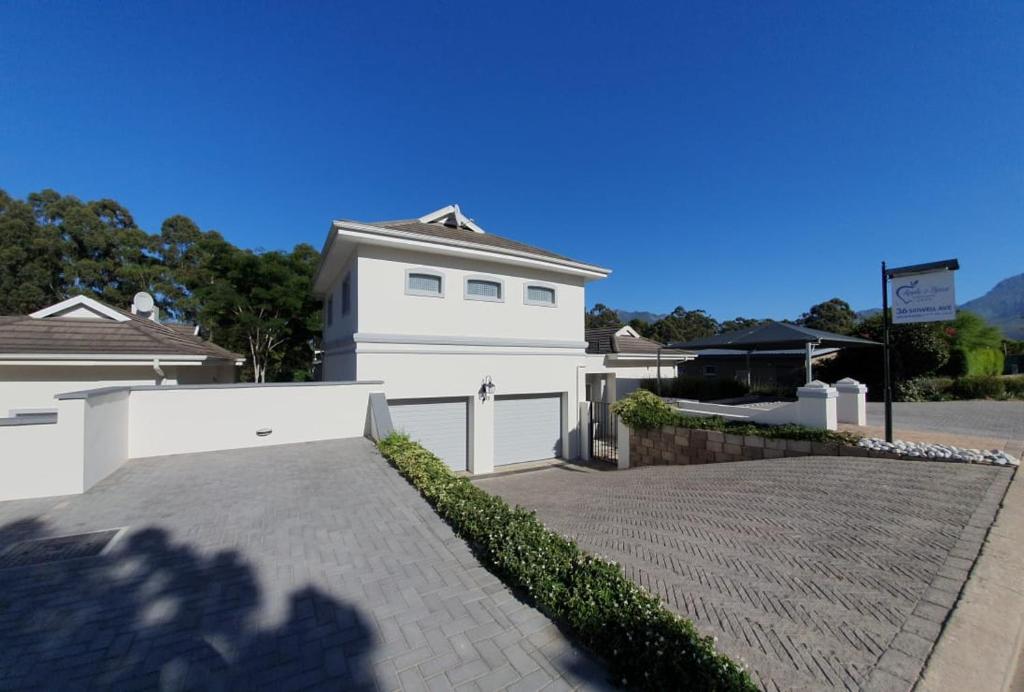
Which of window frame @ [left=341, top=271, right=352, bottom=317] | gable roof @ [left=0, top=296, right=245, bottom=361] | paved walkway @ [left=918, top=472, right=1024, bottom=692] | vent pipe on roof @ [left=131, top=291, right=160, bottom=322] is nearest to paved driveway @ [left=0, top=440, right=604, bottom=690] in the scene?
paved walkway @ [left=918, top=472, right=1024, bottom=692]

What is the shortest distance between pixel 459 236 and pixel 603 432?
7.83 meters

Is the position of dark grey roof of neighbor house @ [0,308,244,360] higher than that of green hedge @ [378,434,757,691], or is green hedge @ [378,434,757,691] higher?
dark grey roof of neighbor house @ [0,308,244,360]

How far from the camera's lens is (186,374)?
11141 mm

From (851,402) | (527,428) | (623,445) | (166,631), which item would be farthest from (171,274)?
(851,402)

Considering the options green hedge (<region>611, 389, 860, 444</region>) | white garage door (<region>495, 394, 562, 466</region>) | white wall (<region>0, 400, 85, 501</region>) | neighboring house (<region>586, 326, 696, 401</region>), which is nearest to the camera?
white wall (<region>0, 400, 85, 501</region>)

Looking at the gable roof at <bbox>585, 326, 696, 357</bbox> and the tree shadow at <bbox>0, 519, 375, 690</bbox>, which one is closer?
the tree shadow at <bbox>0, 519, 375, 690</bbox>

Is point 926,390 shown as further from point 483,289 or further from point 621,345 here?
point 483,289

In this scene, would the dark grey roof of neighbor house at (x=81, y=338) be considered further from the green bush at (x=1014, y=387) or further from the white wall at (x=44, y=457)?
the green bush at (x=1014, y=387)

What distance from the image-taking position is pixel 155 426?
742 cm

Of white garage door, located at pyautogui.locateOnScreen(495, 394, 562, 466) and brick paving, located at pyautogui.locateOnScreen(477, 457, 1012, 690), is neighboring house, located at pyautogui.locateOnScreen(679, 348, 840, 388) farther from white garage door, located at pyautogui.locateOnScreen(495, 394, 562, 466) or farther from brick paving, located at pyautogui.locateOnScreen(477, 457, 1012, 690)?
brick paving, located at pyautogui.locateOnScreen(477, 457, 1012, 690)

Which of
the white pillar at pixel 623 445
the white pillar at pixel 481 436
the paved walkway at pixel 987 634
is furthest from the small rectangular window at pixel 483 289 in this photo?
the paved walkway at pixel 987 634

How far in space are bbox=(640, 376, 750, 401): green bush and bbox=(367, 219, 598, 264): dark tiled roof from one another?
7.11 metres

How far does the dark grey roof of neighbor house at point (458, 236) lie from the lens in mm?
10711

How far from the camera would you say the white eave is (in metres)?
9.57
